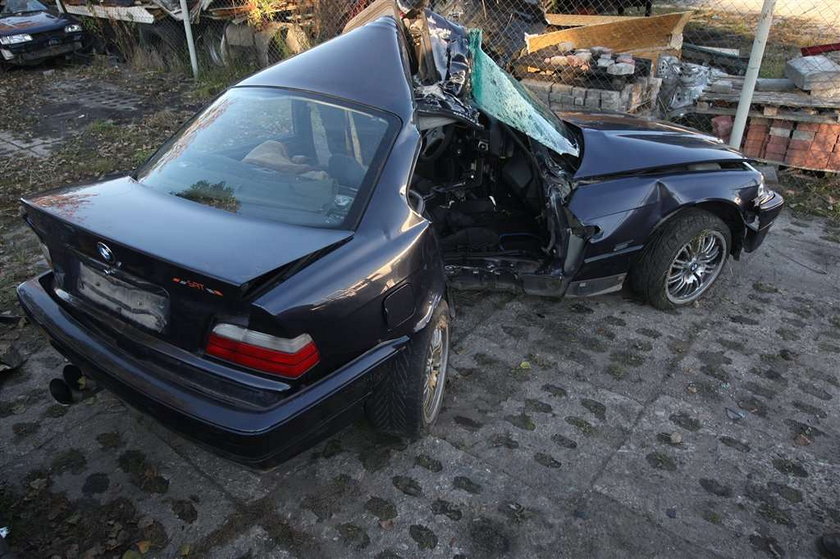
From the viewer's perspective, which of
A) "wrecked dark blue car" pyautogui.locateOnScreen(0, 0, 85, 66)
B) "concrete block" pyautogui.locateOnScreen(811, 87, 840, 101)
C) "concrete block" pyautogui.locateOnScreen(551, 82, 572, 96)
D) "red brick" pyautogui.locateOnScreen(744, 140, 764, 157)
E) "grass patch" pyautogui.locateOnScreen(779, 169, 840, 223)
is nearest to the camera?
"grass patch" pyautogui.locateOnScreen(779, 169, 840, 223)

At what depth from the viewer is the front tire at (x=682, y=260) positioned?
3617 mm

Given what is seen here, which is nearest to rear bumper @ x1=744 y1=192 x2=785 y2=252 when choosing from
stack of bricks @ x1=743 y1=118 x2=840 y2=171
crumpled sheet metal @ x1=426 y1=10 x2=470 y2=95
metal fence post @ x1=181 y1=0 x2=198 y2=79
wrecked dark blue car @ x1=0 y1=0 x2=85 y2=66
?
crumpled sheet metal @ x1=426 y1=10 x2=470 y2=95

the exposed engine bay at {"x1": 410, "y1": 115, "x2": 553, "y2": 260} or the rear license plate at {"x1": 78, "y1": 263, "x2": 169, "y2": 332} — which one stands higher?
the rear license plate at {"x1": 78, "y1": 263, "x2": 169, "y2": 332}

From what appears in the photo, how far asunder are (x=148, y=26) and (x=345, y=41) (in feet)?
32.9

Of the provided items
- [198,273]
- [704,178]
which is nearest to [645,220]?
[704,178]

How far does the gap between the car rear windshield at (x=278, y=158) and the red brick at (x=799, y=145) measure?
203 inches

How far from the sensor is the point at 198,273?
1.86 m

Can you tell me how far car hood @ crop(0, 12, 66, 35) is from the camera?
10.4m

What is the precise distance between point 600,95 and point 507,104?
3528 mm

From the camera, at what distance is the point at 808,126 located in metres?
5.72

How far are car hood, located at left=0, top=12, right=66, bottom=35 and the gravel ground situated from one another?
31.4 feet

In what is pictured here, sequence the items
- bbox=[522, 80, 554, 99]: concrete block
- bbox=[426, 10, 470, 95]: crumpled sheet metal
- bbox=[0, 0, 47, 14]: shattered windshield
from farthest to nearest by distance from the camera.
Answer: bbox=[0, 0, 47, 14]: shattered windshield, bbox=[522, 80, 554, 99]: concrete block, bbox=[426, 10, 470, 95]: crumpled sheet metal

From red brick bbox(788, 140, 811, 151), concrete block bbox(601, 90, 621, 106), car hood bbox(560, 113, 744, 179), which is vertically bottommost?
red brick bbox(788, 140, 811, 151)

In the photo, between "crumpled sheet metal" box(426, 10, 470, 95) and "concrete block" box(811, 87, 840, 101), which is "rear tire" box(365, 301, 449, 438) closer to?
"crumpled sheet metal" box(426, 10, 470, 95)
